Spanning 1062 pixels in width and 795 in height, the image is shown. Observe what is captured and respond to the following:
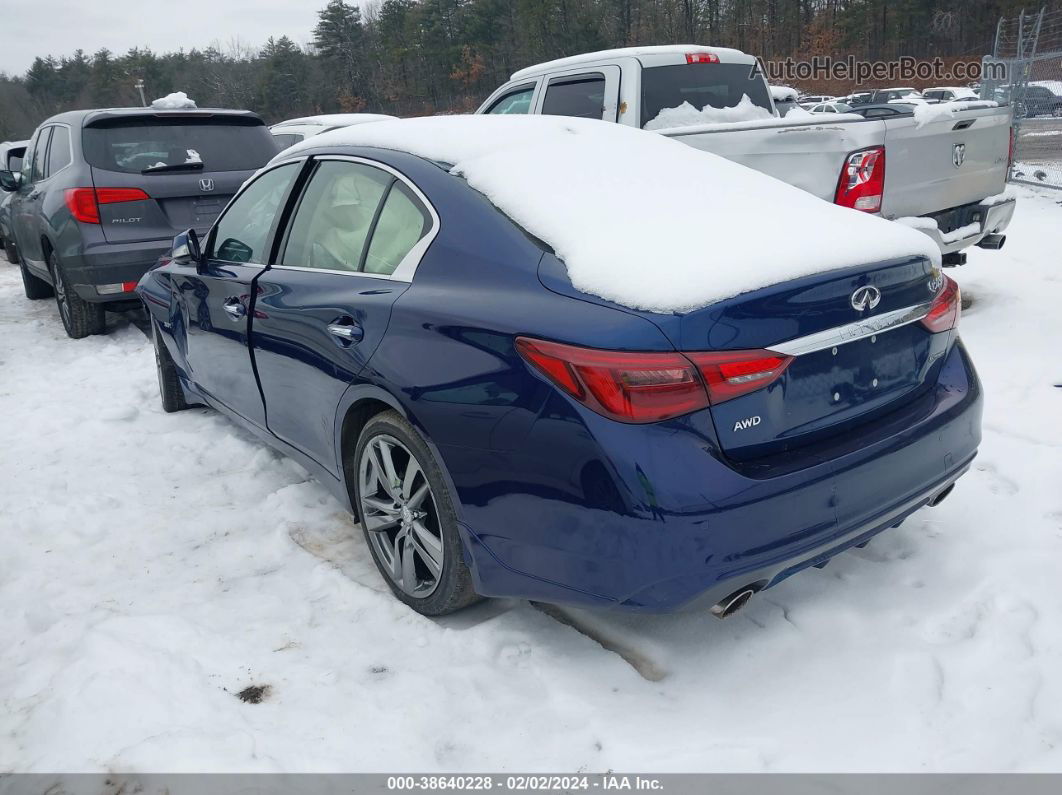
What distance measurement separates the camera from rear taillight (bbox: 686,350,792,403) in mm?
2160

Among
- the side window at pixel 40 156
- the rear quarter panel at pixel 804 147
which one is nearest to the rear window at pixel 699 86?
the rear quarter panel at pixel 804 147

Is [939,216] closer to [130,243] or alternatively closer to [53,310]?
[130,243]

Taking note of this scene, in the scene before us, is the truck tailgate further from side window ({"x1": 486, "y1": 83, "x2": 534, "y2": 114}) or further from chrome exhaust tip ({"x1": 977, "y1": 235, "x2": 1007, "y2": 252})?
side window ({"x1": 486, "y1": 83, "x2": 534, "y2": 114})

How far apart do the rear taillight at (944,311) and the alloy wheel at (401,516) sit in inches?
67.6

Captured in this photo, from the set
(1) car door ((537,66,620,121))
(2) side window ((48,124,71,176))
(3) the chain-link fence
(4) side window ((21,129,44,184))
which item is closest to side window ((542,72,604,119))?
(1) car door ((537,66,620,121))

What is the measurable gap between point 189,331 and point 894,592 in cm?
367

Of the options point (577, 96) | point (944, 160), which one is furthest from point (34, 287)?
point (944, 160)

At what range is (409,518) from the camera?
9.61ft

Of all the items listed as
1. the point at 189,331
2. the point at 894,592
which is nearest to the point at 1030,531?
the point at 894,592

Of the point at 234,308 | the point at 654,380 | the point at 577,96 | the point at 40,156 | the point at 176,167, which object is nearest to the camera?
the point at 654,380

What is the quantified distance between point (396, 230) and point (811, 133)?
324 cm

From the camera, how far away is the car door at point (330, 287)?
9.49ft

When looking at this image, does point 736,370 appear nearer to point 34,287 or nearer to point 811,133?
point 811,133

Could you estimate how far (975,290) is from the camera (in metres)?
6.86
